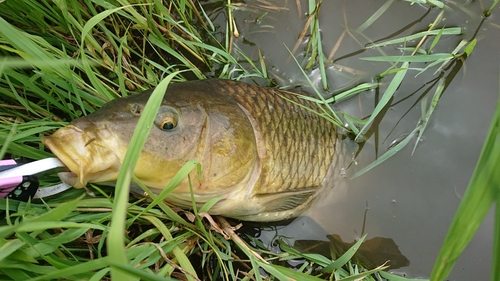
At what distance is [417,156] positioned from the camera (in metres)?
2.04

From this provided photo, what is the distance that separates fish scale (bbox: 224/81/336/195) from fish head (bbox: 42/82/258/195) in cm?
10

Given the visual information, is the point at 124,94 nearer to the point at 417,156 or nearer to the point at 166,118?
the point at 166,118

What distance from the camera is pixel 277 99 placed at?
5.96ft

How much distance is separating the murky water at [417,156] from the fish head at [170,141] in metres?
0.65

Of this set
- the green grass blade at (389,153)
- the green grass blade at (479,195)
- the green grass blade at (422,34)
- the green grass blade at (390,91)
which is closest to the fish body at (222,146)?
the green grass blade at (389,153)

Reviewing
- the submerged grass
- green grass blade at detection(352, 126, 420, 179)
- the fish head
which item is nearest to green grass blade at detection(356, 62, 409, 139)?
the submerged grass

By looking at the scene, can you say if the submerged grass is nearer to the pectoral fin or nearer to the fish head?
the fish head

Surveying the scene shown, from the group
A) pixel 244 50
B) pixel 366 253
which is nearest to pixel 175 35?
pixel 244 50

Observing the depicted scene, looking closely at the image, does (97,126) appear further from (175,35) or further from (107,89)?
(175,35)

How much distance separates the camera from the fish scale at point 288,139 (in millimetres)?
1708

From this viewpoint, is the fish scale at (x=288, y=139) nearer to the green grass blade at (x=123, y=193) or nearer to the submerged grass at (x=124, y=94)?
the submerged grass at (x=124, y=94)

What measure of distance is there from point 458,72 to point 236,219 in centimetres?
148

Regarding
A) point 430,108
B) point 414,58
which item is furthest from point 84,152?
point 430,108

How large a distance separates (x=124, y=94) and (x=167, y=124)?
0.50 m
